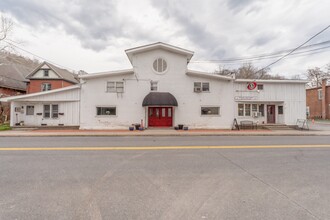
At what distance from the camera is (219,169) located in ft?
18.0

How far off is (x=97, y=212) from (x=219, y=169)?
12.4ft

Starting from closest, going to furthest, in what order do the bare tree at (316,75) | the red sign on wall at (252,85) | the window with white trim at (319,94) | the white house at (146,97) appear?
the white house at (146,97), the red sign on wall at (252,85), the window with white trim at (319,94), the bare tree at (316,75)

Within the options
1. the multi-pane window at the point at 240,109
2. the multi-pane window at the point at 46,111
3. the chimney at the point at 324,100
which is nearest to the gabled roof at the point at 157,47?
the multi-pane window at the point at 240,109

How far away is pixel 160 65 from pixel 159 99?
3779mm

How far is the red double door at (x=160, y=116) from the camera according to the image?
1780cm

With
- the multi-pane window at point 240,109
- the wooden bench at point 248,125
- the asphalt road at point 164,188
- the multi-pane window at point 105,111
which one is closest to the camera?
the asphalt road at point 164,188

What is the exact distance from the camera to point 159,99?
54.1ft

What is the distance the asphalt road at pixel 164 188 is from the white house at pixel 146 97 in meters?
10.8

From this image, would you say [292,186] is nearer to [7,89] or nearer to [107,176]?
[107,176]

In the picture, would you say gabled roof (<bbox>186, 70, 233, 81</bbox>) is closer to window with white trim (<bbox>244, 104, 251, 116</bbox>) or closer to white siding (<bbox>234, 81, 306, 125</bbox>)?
white siding (<bbox>234, 81, 306, 125</bbox>)

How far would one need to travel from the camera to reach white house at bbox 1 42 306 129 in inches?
685

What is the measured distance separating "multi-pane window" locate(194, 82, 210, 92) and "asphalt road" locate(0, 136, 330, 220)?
1188cm

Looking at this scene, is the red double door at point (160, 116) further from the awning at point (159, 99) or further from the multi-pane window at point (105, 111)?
the multi-pane window at point (105, 111)

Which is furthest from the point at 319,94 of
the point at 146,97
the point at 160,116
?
the point at 146,97
